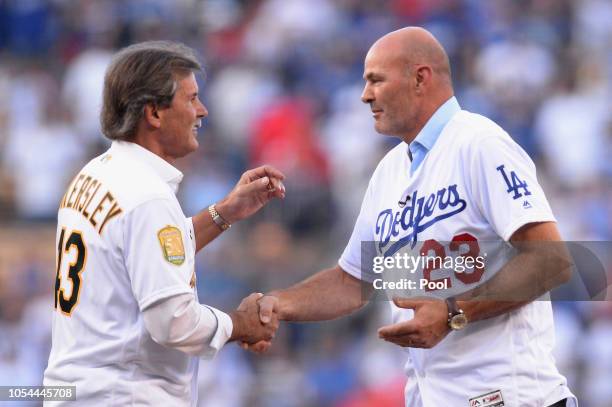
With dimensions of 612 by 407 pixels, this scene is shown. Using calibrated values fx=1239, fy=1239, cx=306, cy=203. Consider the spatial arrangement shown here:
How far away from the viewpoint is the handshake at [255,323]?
5195 millimetres

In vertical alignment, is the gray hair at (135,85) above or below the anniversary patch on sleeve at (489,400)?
above

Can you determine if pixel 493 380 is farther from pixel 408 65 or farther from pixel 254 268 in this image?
pixel 254 268

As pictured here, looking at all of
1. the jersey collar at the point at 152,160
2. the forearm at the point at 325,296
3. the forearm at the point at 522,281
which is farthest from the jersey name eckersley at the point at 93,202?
the forearm at the point at 522,281

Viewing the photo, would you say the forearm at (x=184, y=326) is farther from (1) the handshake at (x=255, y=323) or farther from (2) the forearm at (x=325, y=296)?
(2) the forearm at (x=325, y=296)

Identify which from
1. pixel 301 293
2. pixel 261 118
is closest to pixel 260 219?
pixel 261 118

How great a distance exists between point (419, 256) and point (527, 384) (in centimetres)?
73

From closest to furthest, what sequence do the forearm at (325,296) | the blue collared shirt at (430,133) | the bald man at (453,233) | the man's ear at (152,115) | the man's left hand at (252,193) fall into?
the bald man at (453,233) → the man's ear at (152,115) → the blue collared shirt at (430,133) → the man's left hand at (252,193) → the forearm at (325,296)

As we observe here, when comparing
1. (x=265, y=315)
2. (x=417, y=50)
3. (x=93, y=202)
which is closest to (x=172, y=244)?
(x=93, y=202)

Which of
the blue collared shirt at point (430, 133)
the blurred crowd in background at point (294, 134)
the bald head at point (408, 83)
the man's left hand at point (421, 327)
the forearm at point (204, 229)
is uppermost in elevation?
the blurred crowd in background at point (294, 134)

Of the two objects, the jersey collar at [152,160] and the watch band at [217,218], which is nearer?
the jersey collar at [152,160]

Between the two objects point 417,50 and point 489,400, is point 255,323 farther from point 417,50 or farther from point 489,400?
point 417,50

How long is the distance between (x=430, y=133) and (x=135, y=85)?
1335 millimetres

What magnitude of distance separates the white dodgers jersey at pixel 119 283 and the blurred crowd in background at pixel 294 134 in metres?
4.92

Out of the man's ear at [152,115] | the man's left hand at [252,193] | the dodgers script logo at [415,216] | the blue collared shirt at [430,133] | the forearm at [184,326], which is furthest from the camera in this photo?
the man's left hand at [252,193]
